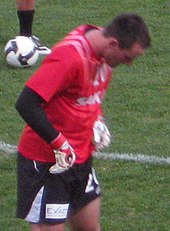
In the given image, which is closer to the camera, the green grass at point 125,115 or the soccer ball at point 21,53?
the green grass at point 125,115

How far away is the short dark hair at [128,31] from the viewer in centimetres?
454

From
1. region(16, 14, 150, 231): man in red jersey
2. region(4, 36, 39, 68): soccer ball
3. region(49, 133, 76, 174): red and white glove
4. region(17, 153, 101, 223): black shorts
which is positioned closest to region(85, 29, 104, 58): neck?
region(16, 14, 150, 231): man in red jersey

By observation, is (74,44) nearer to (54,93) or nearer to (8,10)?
(54,93)

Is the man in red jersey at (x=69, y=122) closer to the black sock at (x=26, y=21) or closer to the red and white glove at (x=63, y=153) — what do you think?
the red and white glove at (x=63, y=153)

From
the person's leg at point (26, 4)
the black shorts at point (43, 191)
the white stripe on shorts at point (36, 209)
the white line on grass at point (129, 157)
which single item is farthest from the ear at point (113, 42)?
the person's leg at point (26, 4)

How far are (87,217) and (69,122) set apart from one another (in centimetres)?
61

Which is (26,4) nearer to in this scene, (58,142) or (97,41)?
(97,41)

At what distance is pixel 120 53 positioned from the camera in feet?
15.0

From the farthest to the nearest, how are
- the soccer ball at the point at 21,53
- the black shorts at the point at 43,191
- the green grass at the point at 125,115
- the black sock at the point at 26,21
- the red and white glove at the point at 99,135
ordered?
the black sock at the point at 26,21, the soccer ball at the point at 21,53, the green grass at the point at 125,115, the red and white glove at the point at 99,135, the black shorts at the point at 43,191

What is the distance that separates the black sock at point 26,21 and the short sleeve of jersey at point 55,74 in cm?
502

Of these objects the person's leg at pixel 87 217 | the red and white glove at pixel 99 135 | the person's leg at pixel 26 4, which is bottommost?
the person's leg at pixel 26 4

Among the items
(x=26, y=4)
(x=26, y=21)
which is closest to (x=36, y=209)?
(x=26, y=21)

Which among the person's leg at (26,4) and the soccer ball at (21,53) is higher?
the person's leg at (26,4)

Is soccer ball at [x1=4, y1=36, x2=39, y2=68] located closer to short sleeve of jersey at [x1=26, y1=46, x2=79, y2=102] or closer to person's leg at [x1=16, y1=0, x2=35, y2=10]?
person's leg at [x1=16, y1=0, x2=35, y2=10]
